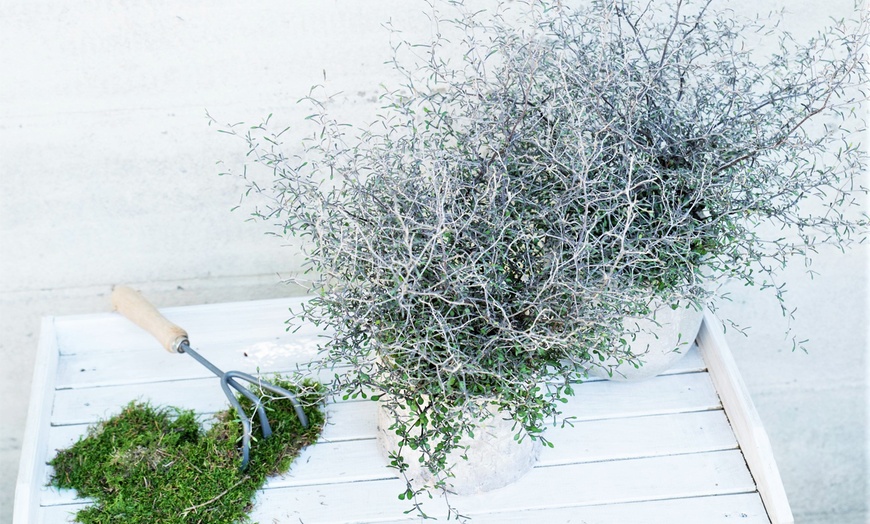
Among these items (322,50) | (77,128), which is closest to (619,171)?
(322,50)

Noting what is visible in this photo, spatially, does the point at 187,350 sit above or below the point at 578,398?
above

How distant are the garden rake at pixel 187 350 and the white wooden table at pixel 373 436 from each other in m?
0.05

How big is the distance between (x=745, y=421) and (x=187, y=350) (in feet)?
2.42

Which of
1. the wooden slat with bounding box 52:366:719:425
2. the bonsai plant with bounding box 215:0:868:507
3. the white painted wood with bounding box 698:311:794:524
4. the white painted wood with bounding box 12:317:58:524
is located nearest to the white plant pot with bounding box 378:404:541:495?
the bonsai plant with bounding box 215:0:868:507

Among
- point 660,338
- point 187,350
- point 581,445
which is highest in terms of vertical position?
point 187,350

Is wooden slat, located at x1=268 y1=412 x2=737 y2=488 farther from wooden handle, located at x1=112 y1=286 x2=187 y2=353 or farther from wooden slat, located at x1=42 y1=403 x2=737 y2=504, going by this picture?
wooden handle, located at x1=112 y1=286 x2=187 y2=353

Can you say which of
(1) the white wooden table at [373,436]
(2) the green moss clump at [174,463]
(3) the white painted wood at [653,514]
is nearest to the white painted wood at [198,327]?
(1) the white wooden table at [373,436]

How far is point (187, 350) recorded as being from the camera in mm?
1188

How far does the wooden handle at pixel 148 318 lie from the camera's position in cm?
119

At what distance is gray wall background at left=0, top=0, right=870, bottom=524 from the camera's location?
1.24 meters

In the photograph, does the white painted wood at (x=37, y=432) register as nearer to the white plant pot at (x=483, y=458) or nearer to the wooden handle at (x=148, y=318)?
the wooden handle at (x=148, y=318)

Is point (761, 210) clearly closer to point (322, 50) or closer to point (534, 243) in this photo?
point (534, 243)

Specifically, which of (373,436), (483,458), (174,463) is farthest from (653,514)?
(174,463)

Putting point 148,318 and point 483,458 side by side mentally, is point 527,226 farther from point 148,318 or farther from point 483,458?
point 148,318
